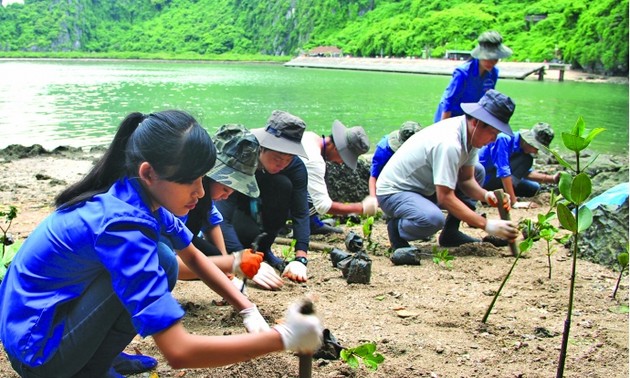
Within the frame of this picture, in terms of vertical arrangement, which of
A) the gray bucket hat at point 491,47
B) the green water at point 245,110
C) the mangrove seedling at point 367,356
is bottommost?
the green water at point 245,110

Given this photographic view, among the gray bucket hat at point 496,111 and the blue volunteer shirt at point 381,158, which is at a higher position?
the gray bucket hat at point 496,111

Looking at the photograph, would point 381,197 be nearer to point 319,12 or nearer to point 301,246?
point 301,246

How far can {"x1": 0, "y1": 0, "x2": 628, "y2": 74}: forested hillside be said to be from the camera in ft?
169

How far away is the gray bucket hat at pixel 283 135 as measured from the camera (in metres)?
3.59

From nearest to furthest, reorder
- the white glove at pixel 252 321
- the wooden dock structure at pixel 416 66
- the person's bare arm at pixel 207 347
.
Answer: the person's bare arm at pixel 207 347 < the white glove at pixel 252 321 < the wooden dock structure at pixel 416 66

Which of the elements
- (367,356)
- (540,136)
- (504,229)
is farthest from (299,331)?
(540,136)

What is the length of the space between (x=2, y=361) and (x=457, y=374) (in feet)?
6.07

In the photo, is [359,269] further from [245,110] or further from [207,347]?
[245,110]

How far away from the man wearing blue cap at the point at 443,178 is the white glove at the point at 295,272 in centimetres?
111

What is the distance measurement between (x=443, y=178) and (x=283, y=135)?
3.92ft

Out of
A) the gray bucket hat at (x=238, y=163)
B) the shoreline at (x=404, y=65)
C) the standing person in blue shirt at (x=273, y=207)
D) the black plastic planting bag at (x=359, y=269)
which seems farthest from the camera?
the shoreline at (x=404, y=65)

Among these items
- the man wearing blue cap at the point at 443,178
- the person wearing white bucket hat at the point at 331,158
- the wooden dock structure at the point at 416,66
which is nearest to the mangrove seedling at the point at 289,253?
the person wearing white bucket hat at the point at 331,158

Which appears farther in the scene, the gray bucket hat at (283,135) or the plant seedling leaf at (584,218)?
the gray bucket hat at (283,135)

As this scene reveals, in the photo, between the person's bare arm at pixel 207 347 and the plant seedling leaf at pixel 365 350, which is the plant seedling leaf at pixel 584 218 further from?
the person's bare arm at pixel 207 347
